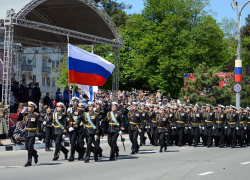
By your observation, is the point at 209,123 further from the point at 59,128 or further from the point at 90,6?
the point at 90,6

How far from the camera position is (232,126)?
21031 mm

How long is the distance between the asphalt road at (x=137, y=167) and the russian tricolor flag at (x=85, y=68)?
144 inches

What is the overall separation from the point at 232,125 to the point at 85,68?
7118 mm

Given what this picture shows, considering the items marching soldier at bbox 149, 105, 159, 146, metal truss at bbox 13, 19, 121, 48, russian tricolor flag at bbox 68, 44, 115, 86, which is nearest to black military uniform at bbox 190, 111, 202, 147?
marching soldier at bbox 149, 105, 159, 146

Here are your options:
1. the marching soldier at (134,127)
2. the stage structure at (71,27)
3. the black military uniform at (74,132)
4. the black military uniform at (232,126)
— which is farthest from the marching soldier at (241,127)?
the black military uniform at (74,132)

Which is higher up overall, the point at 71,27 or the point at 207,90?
the point at 71,27

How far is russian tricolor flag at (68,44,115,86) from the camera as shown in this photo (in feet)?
61.2

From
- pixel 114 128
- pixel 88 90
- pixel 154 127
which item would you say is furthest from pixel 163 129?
pixel 88 90

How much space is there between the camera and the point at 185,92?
34156mm

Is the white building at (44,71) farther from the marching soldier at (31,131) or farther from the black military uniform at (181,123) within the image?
the marching soldier at (31,131)

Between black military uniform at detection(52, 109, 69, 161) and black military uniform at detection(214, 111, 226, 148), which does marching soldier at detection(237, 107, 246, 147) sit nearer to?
black military uniform at detection(214, 111, 226, 148)

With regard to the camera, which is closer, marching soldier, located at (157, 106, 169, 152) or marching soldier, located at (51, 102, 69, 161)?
marching soldier, located at (51, 102, 69, 161)

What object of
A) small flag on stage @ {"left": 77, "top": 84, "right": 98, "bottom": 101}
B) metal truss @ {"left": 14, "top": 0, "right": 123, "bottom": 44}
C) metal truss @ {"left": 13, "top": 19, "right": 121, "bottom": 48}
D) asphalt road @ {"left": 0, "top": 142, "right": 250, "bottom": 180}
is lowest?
asphalt road @ {"left": 0, "top": 142, "right": 250, "bottom": 180}

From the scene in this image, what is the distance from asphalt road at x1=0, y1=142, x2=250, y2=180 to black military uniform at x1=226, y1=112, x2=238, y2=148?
4483mm
